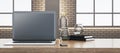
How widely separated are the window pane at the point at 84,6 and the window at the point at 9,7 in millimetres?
1414

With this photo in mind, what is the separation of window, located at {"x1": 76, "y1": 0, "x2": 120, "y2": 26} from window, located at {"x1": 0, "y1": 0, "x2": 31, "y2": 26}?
1.50 metres

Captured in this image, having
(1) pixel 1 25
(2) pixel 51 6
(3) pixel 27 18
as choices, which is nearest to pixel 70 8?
(2) pixel 51 6

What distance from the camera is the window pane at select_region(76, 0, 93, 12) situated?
7.86m

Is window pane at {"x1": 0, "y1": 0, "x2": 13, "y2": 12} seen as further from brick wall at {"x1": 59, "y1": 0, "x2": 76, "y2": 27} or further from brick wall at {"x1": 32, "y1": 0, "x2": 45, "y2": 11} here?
brick wall at {"x1": 59, "y1": 0, "x2": 76, "y2": 27}

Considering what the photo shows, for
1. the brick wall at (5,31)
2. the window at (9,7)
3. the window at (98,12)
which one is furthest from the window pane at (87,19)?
the brick wall at (5,31)

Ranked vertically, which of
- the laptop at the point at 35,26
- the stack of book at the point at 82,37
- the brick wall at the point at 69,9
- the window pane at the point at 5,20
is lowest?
the stack of book at the point at 82,37

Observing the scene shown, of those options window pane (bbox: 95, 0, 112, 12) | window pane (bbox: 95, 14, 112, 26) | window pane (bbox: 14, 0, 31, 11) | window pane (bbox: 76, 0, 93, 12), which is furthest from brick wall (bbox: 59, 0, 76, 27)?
window pane (bbox: 14, 0, 31, 11)

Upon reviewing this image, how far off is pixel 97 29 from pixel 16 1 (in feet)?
8.08

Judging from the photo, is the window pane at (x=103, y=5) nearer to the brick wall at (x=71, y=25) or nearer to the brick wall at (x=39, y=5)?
the brick wall at (x=71, y=25)

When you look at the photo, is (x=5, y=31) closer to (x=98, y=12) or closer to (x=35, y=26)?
(x=98, y=12)

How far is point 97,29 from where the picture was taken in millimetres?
7641

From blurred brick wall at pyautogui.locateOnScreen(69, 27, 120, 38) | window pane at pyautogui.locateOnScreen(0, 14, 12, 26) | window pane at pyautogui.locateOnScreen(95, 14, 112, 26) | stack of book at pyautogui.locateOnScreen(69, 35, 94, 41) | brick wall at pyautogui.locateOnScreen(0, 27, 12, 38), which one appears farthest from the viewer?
window pane at pyautogui.locateOnScreen(0, 14, 12, 26)

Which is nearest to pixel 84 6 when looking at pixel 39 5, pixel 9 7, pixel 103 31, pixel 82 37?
pixel 103 31

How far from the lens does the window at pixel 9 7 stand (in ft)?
26.0
